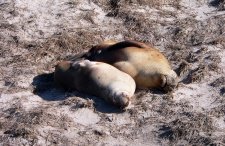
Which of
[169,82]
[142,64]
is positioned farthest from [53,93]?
[169,82]

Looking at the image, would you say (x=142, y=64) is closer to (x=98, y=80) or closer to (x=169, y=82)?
(x=169, y=82)

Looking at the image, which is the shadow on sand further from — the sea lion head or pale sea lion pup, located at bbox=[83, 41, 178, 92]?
the sea lion head

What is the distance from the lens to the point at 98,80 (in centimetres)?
601

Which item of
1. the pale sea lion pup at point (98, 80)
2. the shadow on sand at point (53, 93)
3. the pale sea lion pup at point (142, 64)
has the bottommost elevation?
the shadow on sand at point (53, 93)

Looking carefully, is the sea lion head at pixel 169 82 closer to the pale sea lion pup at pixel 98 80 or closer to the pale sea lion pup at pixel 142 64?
the pale sea lion pup at pixel 142 64

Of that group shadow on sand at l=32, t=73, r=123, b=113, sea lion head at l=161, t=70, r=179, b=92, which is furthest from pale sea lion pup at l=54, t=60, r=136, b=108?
sea lion head at l=161, t=70, r=179, b=92

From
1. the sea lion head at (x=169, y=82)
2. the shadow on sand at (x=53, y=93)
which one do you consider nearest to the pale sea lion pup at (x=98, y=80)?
the shadow on sand at (x=53, y=93)

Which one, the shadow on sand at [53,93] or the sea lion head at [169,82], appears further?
the sea lion head at [169,82]

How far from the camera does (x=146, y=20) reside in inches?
302

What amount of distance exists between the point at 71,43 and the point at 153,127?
80.7 inches

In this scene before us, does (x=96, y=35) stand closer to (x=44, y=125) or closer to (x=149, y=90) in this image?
(x=149, y=90)

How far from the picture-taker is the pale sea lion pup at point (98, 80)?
581 cm

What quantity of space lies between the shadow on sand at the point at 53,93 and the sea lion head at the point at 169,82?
58cm

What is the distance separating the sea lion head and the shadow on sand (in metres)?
0.58
